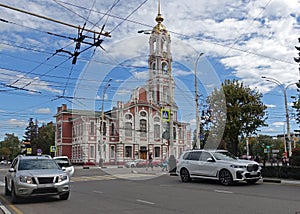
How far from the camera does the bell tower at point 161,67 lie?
28531 millimetres

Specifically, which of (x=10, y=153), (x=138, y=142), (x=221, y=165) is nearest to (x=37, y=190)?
(x=221, y=165)

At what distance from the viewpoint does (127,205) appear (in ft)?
35.5

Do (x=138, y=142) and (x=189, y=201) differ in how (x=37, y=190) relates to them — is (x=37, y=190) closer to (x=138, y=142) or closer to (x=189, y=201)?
(x=189, y=201)

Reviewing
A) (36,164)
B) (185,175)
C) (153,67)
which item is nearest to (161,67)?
(153,67)

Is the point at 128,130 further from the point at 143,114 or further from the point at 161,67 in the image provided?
the point at 161,67

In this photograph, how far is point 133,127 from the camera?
162 ft

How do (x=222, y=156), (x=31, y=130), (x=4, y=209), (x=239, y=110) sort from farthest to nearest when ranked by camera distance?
(x=31, y=130) → (x=239, y=110) → (x=222, y=156) → (x=4, y=209)

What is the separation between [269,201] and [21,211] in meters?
7.43

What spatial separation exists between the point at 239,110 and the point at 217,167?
9.99 m

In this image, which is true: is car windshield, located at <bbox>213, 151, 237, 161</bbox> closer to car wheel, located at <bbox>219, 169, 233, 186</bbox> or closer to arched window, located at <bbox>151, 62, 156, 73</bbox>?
car wheel, located at <bbox>219, 169, 233, 186</bbox>

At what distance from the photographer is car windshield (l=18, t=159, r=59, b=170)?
12266mm

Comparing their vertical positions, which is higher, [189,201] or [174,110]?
[174,110]

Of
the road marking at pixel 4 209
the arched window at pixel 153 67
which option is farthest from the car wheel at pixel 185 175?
the arched window at pixel 153 67

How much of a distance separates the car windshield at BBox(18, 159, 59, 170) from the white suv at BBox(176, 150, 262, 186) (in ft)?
26.6
